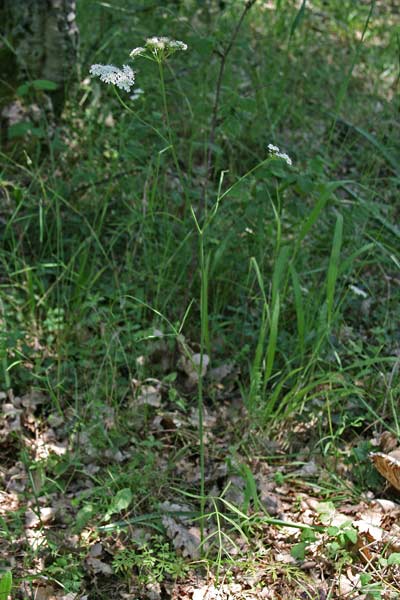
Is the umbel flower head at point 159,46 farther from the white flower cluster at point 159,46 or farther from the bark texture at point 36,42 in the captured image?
the bark texture at point 36,42

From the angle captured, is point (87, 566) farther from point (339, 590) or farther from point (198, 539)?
point (339, 590)

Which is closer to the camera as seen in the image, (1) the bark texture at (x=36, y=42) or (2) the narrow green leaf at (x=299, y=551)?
(2) the narrow green leaf at (x=299, y=551)

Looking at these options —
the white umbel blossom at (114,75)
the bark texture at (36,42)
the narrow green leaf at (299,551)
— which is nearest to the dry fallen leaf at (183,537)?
the narrow green leaf at (299,551)

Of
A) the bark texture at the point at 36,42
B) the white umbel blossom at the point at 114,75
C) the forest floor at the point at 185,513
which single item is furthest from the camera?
the bark texture at the point at 36,42

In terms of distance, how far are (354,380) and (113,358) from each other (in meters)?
0.95

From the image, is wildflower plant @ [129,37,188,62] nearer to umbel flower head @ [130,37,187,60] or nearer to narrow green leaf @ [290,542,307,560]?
umbel flower head @ [130,37,187,60]

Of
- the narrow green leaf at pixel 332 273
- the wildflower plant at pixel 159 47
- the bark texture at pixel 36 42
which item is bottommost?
the narrow green leaf at pixel 332 273

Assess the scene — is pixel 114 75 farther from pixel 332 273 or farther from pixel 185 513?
pixel 185 513

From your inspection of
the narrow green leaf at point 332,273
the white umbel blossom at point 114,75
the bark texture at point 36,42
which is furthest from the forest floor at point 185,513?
the bark texture at point 36,42

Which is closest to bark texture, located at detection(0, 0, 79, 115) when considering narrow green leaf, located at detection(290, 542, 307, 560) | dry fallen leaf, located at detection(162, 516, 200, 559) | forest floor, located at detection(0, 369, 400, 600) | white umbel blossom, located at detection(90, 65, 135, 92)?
white umbel blossom, located at detection(90, 65, 135, 92)

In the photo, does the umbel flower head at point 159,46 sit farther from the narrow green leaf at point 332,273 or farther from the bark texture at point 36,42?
the bark texture at point 36,42

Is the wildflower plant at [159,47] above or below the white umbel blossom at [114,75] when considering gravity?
above

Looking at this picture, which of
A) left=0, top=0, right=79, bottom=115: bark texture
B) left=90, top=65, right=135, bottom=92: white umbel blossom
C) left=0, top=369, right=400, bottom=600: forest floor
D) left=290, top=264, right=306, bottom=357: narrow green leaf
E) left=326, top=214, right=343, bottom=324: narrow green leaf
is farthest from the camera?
left=0, top=0, right=79, bottom=115: bark texture

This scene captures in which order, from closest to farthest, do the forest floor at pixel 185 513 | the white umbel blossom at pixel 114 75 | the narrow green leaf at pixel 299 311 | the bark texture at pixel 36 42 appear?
the white umbel blossom at pixel 114 75
the forest floor at pixel 185 513
the narrow green leaf at pixel 299 311
the bark texture at pixel 36 42
